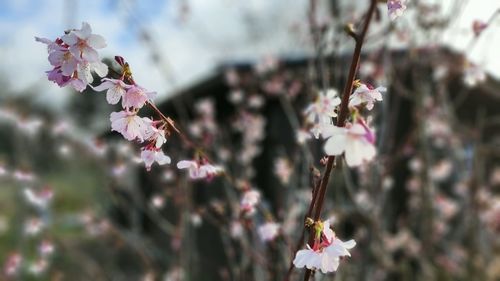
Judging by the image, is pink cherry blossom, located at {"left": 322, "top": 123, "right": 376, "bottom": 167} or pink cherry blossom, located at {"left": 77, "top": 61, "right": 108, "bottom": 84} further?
pink cherry blossom, located at {"left": 77, "top": 61, "right": 108, "bottom": 84}

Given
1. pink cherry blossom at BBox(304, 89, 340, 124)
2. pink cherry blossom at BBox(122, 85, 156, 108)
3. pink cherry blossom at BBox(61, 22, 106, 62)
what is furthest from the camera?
pink cherry blossom at BBox(304, 89, 340, 124)

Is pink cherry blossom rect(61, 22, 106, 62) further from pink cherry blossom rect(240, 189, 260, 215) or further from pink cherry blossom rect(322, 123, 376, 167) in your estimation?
→ pink cherry blossom rect(240, 189, 260, 215)

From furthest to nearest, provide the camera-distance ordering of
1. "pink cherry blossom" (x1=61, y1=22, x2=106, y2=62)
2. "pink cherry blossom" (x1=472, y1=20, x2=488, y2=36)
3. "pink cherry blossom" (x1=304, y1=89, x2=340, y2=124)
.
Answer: "pink cherry blossom" (x1=472, y1=20, x2=488, y2=36)
"pink cherry blossom" (x1=304, y1=89, x2=340, y2=124)
"pink cherry blossom" (x1=61, y1=22, x2=106, y2=62)

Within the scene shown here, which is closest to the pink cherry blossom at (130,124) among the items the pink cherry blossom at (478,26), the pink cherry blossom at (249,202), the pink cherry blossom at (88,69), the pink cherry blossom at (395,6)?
the pink cherry blossom at (88,69)

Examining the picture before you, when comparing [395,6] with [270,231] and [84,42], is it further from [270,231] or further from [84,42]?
[270,231]

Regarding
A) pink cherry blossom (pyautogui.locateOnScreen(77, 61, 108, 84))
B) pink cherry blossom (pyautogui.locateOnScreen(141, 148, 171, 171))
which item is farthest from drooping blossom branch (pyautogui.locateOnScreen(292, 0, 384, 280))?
pink cherry blossom (pyautogui.locateOnScreen(77, 61, 108, 84))

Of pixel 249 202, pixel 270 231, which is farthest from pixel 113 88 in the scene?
pixel 270 231

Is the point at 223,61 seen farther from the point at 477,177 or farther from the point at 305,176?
the point at 305,176

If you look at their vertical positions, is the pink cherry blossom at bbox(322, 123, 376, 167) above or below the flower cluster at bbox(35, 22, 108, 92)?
below
